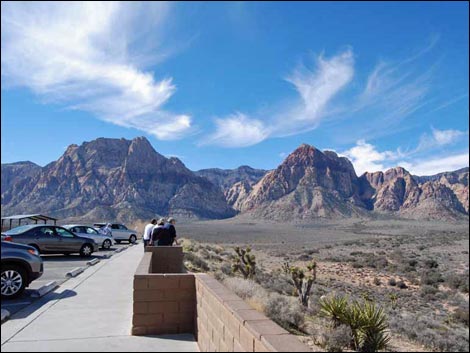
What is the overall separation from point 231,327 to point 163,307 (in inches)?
115

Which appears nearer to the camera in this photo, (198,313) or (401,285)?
(198,313)

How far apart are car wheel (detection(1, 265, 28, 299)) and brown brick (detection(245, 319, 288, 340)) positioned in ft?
25.3

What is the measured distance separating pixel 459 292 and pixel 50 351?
24.9m

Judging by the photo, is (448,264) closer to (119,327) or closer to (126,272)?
(126,272)

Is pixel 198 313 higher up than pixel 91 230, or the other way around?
pixel 91 230

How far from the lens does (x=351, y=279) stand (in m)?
34.2

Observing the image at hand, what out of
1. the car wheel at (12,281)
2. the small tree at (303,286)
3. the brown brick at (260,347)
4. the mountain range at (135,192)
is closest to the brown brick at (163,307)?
the brown brick at (260,347)

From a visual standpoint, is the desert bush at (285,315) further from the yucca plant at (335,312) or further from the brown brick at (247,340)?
the brown brick at (247,340)

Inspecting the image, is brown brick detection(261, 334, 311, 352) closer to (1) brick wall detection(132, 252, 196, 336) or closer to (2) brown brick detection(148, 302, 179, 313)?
(1) brick wall detection(132, 252, 196, 336)

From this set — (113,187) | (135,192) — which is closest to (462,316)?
(135,192)

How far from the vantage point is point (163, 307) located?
299 inches

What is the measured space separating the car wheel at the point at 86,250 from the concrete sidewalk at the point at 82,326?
8.93 m

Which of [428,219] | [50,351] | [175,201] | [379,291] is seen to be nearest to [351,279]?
[379,291]

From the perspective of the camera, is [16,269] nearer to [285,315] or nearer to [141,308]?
[141,308]
